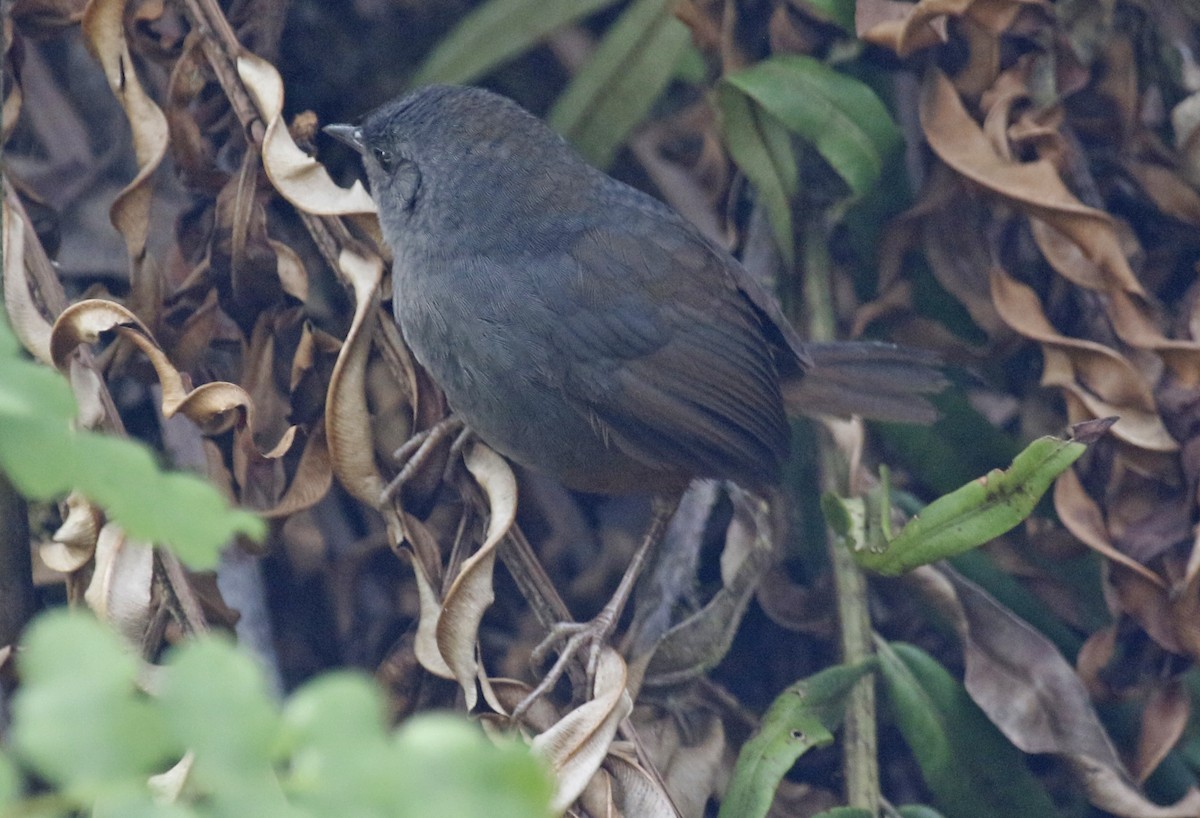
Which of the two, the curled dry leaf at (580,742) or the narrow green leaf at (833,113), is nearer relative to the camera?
the curled dry leaf at (580,742)

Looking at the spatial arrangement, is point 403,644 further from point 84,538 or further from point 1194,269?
point 1194,269

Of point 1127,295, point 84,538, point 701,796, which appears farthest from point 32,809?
point 1127,295

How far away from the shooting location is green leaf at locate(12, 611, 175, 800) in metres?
0.99

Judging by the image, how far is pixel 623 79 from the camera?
3.84m

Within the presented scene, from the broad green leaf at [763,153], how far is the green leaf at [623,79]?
26 cm

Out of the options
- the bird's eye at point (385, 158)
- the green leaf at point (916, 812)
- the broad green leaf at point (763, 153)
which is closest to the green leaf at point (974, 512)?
the green leaf at point (916, 812)

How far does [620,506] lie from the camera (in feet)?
13.2

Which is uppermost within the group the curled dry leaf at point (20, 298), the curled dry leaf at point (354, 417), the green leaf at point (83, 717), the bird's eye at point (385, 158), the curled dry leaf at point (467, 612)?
the green leaf at point (83, 717)

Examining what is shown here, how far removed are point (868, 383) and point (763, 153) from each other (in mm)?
748

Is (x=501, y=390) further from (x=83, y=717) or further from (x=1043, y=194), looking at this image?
(x=83, y=717)

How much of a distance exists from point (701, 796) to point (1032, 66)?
2.16m

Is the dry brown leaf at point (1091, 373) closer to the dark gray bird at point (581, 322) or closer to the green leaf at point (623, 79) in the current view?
the dark gray bird at point (581, 322)

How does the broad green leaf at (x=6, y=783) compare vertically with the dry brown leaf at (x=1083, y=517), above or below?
above

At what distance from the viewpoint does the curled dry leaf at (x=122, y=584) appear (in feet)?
7.61
